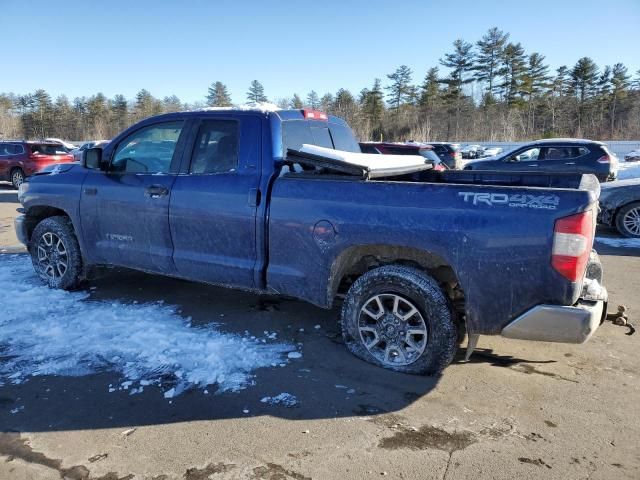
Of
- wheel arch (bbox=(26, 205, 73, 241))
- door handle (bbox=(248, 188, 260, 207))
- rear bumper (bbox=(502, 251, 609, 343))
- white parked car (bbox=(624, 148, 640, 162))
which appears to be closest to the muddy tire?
wheel arch (bbox=(26, 205, 73, 241))

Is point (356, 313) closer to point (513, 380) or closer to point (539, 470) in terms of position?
point (513, 380)

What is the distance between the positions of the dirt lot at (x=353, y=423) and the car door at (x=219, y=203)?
3.37ft

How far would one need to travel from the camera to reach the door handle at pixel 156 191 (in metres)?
4.45

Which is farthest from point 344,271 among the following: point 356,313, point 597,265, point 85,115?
point 85,115

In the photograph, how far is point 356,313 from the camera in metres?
3.70

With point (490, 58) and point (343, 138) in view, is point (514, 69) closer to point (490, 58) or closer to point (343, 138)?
point (490, 58)

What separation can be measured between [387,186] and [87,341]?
2748 millimetres

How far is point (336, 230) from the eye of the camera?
359 cm

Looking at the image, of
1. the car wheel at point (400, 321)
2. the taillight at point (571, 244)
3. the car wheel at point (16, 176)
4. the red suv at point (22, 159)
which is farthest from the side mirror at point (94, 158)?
the car wheel at point (16, 176)

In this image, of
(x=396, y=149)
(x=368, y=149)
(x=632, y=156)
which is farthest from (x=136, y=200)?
(x=632, y=156)

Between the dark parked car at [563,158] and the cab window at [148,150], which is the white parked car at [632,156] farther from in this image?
the cab window at [148,150]

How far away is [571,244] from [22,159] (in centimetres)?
1896

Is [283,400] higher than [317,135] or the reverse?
the reverse

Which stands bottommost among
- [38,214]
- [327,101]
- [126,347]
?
[126,347]
